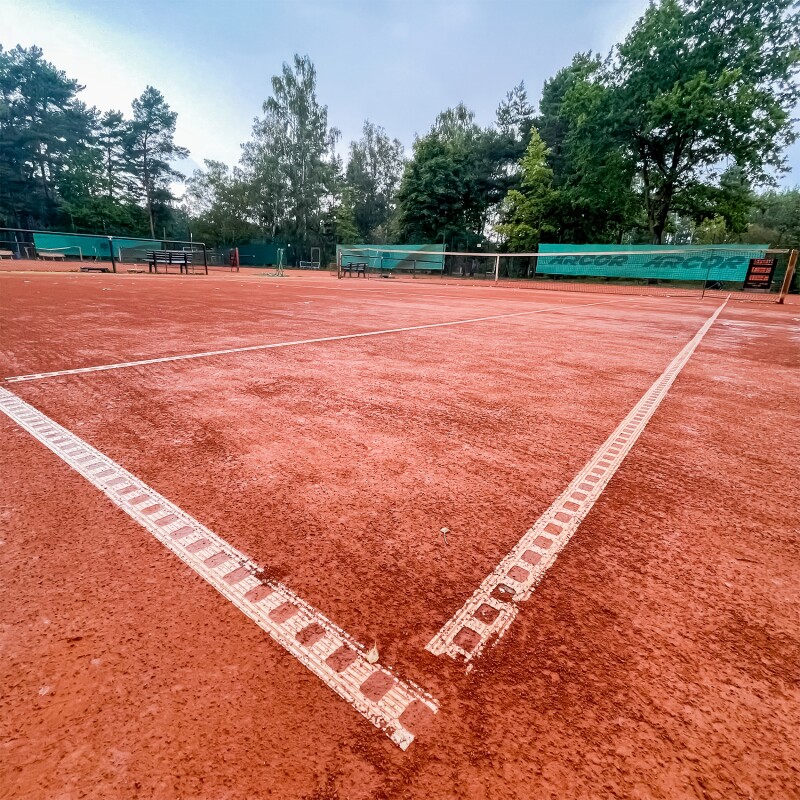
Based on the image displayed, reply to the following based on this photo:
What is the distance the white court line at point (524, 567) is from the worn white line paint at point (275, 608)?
0.46 feet

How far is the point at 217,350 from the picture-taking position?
3.51 metres

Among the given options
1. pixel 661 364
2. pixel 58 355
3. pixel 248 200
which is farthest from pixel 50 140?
pixel 661 364

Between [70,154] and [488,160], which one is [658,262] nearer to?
[488,160]

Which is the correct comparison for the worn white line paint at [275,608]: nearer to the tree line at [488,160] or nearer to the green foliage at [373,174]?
the tree line at [488,160]

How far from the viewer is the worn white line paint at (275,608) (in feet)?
2.52

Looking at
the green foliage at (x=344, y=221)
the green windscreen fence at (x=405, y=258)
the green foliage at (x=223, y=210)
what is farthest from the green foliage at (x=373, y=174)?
the green windscreen fence at (x=405, y=258)

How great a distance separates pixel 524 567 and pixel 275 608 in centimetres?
64

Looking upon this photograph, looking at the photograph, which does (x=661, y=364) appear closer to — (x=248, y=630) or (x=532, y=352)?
(x=532, y=352)

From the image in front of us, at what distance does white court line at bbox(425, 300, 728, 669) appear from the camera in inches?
35.9

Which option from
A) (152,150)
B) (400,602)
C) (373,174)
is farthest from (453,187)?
(400,602)

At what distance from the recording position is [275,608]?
96 centimetres

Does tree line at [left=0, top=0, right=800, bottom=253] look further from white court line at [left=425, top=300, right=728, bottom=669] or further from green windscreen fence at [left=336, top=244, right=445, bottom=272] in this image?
white court line at [left=425, top=300, right=728, bottom=669]

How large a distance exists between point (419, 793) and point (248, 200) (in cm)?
4420

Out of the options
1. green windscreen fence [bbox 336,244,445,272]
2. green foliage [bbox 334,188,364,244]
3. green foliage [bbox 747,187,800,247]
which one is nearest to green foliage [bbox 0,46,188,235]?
green foliage [bbox 334,188,364,244]
